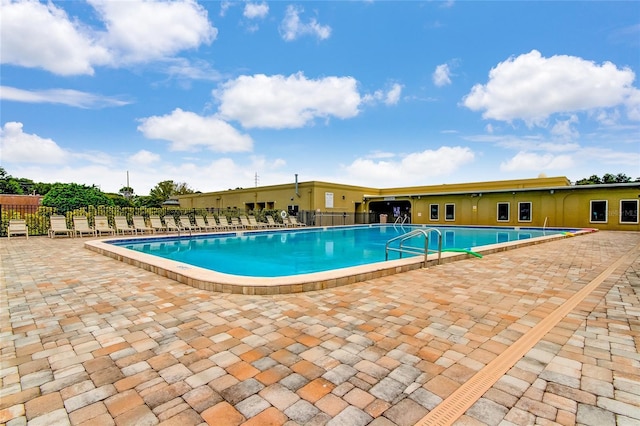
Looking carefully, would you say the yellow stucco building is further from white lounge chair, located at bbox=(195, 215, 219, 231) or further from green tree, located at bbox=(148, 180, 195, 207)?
green tree, located at bbox=(148, 180, 195, 207)

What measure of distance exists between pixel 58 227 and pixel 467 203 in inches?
870

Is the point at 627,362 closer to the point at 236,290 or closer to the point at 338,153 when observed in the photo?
the point at 236,290

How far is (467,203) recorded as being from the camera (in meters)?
21.8

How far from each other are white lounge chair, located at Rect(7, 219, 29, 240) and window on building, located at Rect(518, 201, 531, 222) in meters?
24.3

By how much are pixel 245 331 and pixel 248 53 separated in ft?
50.1

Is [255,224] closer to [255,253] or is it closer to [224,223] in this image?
[224,223]

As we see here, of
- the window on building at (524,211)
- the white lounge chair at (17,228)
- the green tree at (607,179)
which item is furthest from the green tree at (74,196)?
the green tree at (607,179)

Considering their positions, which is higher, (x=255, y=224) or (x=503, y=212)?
(x=503, y=212)

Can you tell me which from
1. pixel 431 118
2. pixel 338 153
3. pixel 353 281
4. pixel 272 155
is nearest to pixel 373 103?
pixel 431 118

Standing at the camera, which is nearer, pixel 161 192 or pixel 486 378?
pixel 486 378

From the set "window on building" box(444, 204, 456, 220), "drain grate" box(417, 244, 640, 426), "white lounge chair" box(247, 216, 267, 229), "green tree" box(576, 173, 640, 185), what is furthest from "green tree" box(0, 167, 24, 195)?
"green tree" box(576, 173, 640, 185)

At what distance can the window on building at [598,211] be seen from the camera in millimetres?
16969

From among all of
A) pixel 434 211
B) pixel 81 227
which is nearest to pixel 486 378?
pixel 81 227

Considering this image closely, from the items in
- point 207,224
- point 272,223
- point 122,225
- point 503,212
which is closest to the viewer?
point 122,225
